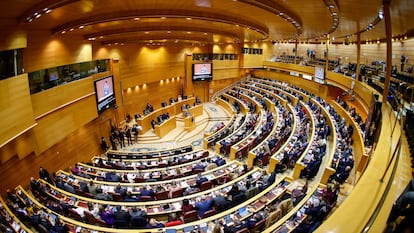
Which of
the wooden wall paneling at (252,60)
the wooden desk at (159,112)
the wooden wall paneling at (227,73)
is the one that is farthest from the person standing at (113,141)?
the wooden wall paneling at (252,60)

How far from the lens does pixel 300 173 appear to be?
10.9 meters

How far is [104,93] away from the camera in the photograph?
16688 millimetres

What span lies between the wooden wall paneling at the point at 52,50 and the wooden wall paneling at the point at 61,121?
2.15 meters

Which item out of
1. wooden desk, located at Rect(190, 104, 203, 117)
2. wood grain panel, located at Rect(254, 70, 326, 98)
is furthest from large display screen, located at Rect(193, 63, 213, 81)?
wood grain panel, located at Rect(254, 70, 326, 98)

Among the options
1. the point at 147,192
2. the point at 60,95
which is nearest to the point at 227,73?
the point at 60,95

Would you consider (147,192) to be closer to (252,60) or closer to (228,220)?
(228,220)

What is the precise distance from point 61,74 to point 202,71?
53.7 feet

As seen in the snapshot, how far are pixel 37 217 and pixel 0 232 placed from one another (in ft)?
3.16

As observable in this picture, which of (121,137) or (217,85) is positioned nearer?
(121,137)

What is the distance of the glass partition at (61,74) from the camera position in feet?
36.8

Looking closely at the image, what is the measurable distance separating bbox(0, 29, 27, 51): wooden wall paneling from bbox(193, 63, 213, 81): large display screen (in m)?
18.5

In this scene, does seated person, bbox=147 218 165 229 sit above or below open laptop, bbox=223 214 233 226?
below

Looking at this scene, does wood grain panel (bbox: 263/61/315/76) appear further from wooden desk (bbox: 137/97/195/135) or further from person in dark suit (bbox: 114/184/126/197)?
person in dark suit (bbox: 114/184/126/197)

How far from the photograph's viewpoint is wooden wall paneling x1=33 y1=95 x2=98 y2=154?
11282 millimetres
